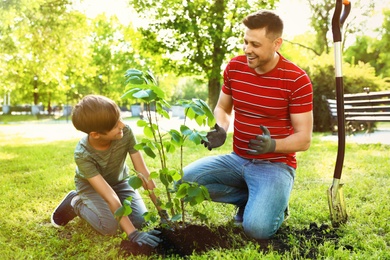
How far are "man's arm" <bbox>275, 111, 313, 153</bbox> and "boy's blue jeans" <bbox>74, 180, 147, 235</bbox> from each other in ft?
3.99

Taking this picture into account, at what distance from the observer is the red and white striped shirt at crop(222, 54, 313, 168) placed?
292cm

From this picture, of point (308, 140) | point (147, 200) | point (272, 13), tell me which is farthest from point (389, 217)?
point (147, 200)

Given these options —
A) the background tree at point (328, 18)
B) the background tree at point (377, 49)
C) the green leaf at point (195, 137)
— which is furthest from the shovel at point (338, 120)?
the background tree at point (377, 49)

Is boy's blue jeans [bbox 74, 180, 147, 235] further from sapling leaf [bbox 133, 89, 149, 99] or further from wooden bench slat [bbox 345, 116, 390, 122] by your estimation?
wooden bench slat [bbox 345, 116, 390, 122]

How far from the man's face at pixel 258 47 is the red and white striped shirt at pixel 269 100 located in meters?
0.12

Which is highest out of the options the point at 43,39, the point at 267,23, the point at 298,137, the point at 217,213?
the point at 43,39

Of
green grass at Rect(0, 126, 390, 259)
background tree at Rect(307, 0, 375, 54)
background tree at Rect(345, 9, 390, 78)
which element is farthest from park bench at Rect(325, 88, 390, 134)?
background tree at Rect(345, 9, 390, 78)

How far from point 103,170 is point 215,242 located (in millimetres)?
1076

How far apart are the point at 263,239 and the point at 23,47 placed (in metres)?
13.7

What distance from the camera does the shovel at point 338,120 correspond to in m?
2.97

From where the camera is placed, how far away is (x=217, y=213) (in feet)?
11.3

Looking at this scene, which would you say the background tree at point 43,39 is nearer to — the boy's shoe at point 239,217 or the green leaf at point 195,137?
the boy's shoe at point 239,217

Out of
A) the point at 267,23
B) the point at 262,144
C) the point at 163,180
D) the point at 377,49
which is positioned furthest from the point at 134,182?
the point at 377,49

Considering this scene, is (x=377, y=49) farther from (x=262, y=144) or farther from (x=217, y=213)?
(x=262, y=144)
